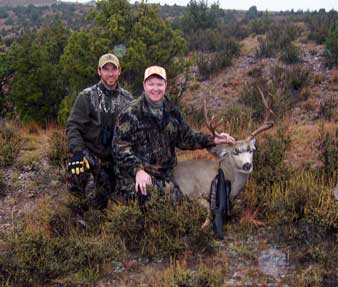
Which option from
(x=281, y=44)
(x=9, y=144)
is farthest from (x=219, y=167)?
(x=281, y=44)

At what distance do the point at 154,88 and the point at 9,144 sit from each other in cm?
331

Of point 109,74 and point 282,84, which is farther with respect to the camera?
point 282,84

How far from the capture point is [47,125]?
1012 centimetres

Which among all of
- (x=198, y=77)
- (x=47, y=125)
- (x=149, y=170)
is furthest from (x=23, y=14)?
(x=149, y=170)

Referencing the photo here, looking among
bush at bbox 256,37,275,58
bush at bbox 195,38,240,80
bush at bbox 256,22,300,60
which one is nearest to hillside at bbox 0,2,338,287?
bush at bbox 256,22,300,60

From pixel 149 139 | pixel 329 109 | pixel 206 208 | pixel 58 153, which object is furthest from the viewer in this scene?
pixel 329 109

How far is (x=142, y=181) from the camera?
189 inches

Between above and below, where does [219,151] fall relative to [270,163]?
above

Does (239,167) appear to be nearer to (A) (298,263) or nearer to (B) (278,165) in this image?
(B) (278,165)

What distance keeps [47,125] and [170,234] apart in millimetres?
6178

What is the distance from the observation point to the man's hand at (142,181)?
4.79 m

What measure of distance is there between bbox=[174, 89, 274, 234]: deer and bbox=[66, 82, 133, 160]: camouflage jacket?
914 mm

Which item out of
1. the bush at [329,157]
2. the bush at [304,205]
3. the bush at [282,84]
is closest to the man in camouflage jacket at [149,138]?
the bush at [304,205]

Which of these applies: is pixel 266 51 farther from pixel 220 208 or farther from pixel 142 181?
pixel 142 181
